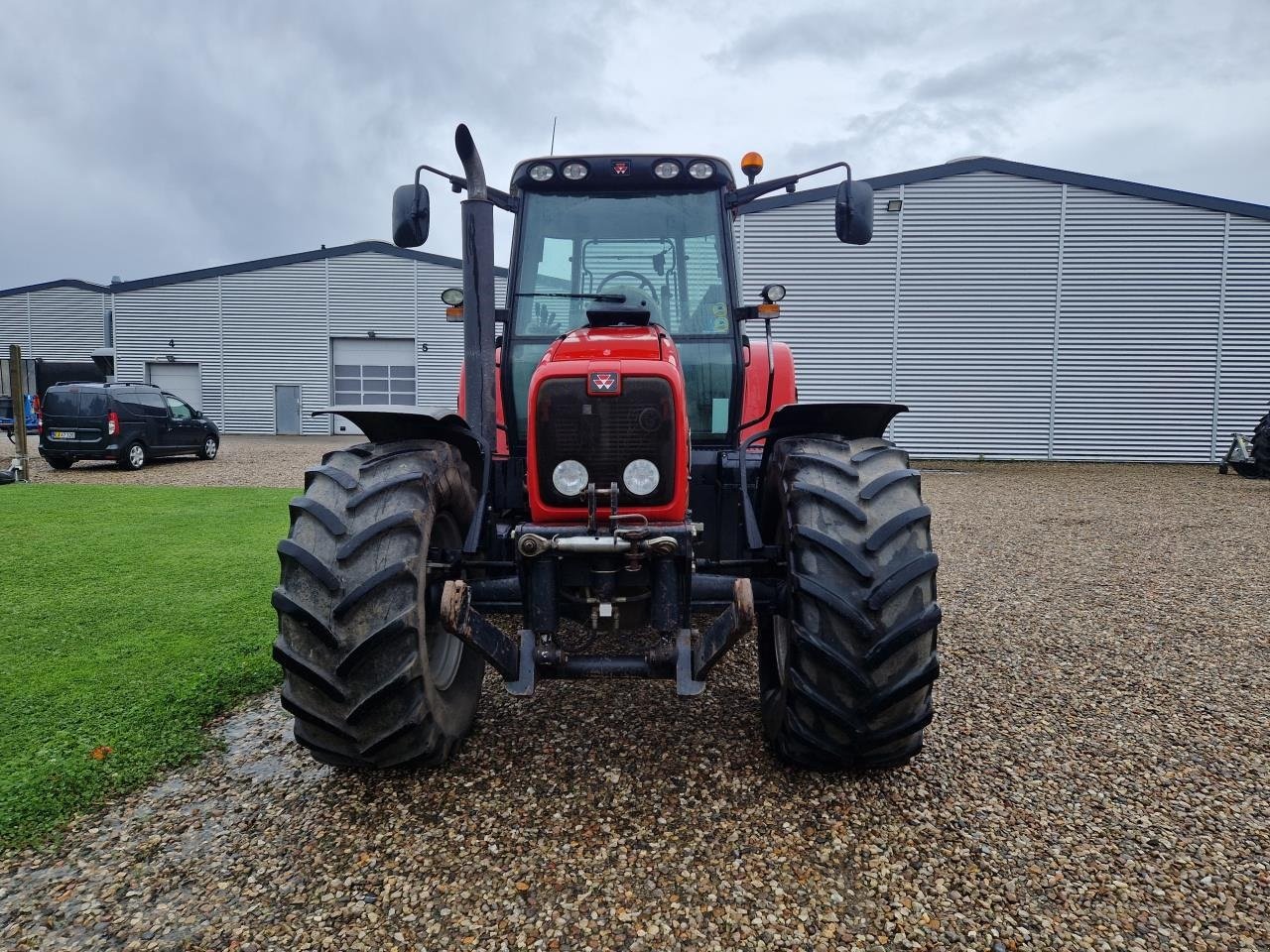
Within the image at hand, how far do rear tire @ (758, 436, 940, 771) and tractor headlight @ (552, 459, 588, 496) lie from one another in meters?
0.75

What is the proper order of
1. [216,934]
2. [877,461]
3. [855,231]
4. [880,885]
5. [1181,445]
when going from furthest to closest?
[1181,445] → [855,231] → [877,461] → [880,885] → [216,934]

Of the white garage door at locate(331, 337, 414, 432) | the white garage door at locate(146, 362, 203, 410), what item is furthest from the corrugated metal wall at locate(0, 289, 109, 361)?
the white garage door at locate(331, 337, 414, 432)

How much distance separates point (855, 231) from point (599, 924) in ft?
9.70

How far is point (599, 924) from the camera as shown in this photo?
209 centimetres

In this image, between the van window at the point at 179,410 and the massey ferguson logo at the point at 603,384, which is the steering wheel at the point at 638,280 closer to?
the massey ferguson logo at the point at 603,384

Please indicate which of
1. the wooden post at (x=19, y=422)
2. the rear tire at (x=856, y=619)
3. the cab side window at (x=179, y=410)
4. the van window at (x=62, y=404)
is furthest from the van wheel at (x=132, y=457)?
the rear tire at (x=856, y=619)

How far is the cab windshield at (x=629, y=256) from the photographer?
3857mm

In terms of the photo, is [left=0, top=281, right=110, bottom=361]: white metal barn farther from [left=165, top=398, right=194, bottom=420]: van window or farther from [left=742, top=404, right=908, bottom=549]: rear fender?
[left=742, top=404, right=908, bottom=549]: rear fender

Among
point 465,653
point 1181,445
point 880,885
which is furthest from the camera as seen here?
point 1181,445

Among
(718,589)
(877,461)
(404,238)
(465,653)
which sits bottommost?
(465,653)

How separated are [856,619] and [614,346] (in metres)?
1.39

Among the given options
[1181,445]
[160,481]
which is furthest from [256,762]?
[1181,445]

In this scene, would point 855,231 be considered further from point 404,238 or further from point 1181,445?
point 1181,445

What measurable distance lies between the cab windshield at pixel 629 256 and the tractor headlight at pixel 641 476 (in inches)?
51.6
